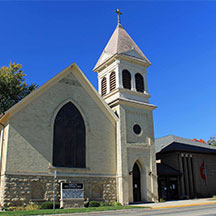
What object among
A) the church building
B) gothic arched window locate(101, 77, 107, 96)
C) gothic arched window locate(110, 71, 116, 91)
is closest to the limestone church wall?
the church building

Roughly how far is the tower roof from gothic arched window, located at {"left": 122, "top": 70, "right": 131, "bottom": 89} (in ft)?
6.69

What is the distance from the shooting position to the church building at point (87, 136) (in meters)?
22.6

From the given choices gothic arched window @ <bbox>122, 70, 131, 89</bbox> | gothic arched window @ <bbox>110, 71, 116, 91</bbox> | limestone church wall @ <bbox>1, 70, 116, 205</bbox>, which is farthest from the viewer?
gothic arched window @ <bbox>110, 71, 116, 91</bbox>

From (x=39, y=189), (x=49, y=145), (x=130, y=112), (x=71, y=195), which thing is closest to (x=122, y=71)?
(x=130, y=112)

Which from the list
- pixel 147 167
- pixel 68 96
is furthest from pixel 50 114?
pixel 147 167

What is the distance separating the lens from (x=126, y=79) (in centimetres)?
3133

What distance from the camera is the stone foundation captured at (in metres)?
21.2

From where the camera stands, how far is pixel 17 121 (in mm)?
23109

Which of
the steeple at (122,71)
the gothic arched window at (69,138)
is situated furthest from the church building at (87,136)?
the steeple at (122,71)

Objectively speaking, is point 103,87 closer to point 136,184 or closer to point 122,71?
point 122,71

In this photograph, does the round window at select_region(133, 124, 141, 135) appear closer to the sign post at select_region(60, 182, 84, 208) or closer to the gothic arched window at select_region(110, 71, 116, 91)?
the gothic arched window at select_region(110, 71, 116, 91)

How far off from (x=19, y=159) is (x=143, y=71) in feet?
57.2

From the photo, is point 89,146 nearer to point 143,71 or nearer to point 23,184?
point 23,184

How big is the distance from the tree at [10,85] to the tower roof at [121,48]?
11614 millimetres
